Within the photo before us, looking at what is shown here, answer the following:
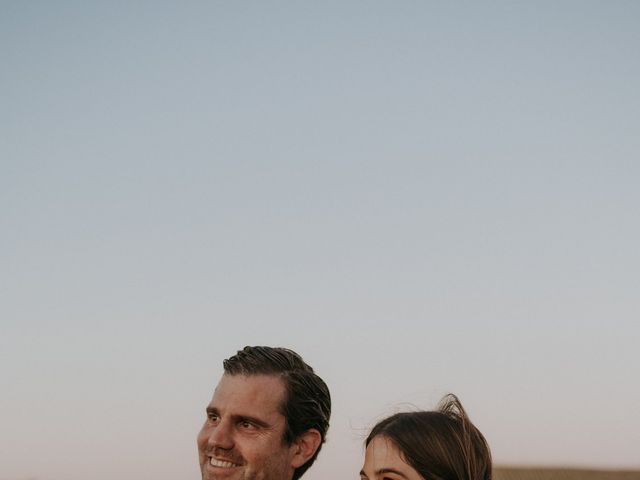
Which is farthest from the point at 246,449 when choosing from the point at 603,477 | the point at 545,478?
the point at 603,477

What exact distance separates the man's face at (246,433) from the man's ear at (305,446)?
5cm

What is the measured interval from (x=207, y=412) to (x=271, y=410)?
639 mm

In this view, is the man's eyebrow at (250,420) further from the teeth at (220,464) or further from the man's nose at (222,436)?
the teeth at (220,464)

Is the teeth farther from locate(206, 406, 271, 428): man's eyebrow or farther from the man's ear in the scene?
the man's ear

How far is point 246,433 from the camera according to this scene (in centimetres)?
621

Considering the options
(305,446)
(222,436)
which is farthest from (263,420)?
(305,446)

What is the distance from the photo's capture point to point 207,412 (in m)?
6.48

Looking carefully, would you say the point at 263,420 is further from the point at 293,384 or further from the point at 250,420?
the point at 293,384

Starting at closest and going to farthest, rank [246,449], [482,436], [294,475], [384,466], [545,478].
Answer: [384,466] → [482,436] → [246,449] → [294,475] → [545,478]

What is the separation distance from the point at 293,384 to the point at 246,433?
0.62 metres

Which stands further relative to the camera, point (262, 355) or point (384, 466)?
point (262, 355)

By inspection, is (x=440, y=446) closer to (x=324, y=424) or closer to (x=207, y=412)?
(x=324, y=424)

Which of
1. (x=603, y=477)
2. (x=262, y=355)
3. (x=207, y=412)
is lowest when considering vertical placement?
(x=603, y=477)

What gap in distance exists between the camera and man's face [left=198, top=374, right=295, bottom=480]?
611 centimetres
